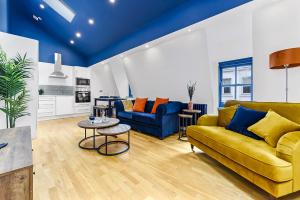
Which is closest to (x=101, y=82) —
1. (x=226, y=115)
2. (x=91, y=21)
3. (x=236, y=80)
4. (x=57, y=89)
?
(x=57, y=89)

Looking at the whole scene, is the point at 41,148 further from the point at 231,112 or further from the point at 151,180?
the point at 231,112

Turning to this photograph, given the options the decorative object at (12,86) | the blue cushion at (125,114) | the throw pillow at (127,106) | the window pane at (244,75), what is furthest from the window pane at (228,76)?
the decorative object at (12,86)

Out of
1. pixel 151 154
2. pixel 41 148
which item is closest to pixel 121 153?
pixel 151 154

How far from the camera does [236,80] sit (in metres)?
3.50

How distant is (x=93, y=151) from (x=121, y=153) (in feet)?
1.75

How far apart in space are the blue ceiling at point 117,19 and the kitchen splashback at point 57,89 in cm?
163

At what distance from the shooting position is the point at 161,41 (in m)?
3.83

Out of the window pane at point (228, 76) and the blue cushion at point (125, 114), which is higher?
the window pane at point (228, 76)

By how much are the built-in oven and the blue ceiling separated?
1471mm

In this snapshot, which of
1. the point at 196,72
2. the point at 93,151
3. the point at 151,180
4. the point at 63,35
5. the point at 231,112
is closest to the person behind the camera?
the point at 151,180

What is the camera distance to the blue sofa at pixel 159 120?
3.41 metres

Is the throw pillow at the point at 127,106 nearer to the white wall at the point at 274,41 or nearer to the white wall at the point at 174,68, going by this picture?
the white wall at the point at 174,68

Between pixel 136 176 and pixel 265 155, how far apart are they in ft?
4.71

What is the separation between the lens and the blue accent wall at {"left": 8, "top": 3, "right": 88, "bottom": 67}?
5766mm
